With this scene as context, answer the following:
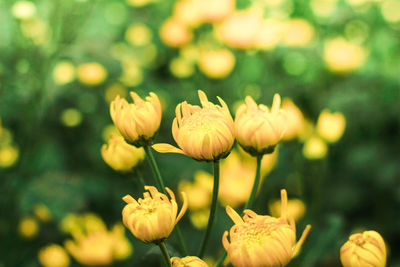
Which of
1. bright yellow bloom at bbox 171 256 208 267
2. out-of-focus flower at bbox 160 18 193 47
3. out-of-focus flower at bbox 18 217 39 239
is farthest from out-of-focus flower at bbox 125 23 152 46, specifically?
bright yellow bloom at bbox 171 256 208 267

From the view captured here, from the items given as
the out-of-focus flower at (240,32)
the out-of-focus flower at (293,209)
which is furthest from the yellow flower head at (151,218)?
the out-of-focus flower at (240,32)

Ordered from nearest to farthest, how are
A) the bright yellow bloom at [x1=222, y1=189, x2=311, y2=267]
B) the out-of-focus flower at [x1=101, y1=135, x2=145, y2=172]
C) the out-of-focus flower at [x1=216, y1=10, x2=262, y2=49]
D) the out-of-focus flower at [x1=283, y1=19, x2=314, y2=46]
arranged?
the bright yellow bloom at [x1=222, y1=189, x2=311, y2=267]
the out-of-focus flower at [x1=101, y1=135, x2=145, y2=172]
the out-of-focus flower at [x1=216, y1=10, x2=262, y2=49]
the out-of-focus flower at [x1=283, y1=19, x2=314, y2=46]

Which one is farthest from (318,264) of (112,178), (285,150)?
(112,178)

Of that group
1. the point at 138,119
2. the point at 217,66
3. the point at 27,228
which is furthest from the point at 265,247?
the point at 217,66

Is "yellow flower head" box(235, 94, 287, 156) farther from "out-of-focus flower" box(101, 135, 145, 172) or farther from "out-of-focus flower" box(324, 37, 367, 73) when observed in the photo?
"out-of-focus flower" box(324, 37, 367, 73)

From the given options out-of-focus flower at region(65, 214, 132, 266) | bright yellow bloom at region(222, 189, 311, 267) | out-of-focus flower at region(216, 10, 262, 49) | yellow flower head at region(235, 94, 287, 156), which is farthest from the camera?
out-of-focus flower at region(216, 10, 262, 49)

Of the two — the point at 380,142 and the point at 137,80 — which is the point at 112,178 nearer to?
the point at 137,80

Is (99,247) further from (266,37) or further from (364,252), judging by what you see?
(266,37)
